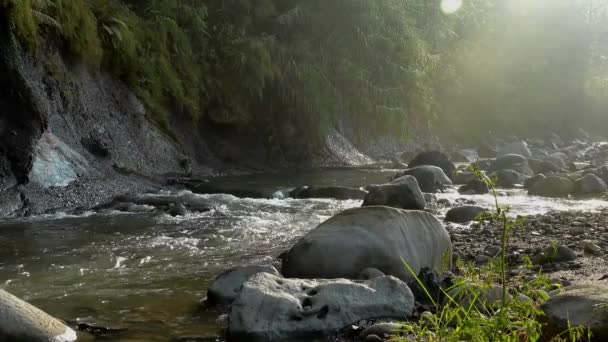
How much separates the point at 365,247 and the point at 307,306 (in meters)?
1.31

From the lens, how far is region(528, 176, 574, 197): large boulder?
13.1m

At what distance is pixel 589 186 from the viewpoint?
13367 millimetres

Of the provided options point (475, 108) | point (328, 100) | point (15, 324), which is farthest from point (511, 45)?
point (15, 324)

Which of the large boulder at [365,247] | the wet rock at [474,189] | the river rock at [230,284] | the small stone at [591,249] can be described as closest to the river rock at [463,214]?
the small stone at [591,249]

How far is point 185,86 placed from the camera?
52.6 ft

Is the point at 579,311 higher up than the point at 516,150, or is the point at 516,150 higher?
the point at 579,311

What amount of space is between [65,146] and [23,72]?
1594 mm

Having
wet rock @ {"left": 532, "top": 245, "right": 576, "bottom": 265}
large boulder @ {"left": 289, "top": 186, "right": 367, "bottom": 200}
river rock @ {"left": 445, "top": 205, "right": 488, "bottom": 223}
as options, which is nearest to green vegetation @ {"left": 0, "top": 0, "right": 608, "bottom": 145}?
large boulder @ {"left": 289, "top": 186, "right": 367, "bottom": 200}

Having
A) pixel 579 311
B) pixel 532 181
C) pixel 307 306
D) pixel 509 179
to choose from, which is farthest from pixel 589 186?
pixel 579 311

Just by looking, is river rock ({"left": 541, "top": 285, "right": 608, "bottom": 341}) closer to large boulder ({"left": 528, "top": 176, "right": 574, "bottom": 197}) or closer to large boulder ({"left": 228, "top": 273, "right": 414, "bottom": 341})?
large boulder ({"left": 228, "top": 273, "right": 414, "bottom": 341})

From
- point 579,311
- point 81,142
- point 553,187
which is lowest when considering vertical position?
point 553,187

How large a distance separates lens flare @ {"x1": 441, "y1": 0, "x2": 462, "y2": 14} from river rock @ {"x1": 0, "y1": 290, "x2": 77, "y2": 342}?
25.3m

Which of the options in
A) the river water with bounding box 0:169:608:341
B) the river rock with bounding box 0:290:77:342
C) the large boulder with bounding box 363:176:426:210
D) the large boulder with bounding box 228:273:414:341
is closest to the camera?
the river rock with bounding box 0:290:77:342

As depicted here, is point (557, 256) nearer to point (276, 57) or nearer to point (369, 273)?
point (369, 273)
